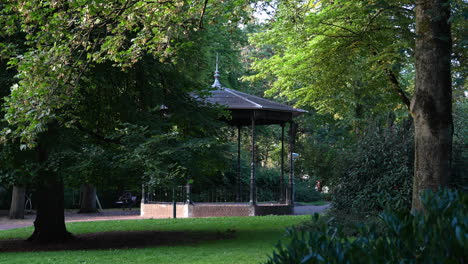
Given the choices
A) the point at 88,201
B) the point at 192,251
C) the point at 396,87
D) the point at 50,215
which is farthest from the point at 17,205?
the point at 396,87

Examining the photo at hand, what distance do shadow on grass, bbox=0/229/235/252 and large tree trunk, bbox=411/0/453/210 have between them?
6125 mm

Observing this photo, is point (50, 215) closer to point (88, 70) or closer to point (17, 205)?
point (88, 70)

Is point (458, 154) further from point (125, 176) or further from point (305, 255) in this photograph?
point (305, 255)

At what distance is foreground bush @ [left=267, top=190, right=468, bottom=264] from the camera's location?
2684 mm

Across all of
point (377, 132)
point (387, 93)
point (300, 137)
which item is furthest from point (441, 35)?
point (300, 137)

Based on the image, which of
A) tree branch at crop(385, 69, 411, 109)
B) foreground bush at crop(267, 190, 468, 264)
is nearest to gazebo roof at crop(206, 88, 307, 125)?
tree branch at crop(385, 69, 411, 109)

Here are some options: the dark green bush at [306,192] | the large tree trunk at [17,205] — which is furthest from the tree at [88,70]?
the dark green bush at [306,192]

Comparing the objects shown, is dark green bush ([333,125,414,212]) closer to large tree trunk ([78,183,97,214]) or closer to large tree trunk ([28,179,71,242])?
large tree trunk ([28,179,71,242])

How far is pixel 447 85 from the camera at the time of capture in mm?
8000

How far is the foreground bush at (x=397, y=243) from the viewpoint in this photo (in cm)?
268

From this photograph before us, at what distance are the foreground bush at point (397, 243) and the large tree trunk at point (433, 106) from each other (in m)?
4.70

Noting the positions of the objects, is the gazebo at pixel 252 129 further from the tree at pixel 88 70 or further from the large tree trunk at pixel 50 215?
the large tree trunk at pixel 50 215

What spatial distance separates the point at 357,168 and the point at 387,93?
306cm

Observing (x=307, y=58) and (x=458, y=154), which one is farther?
(x=307, y=58)
